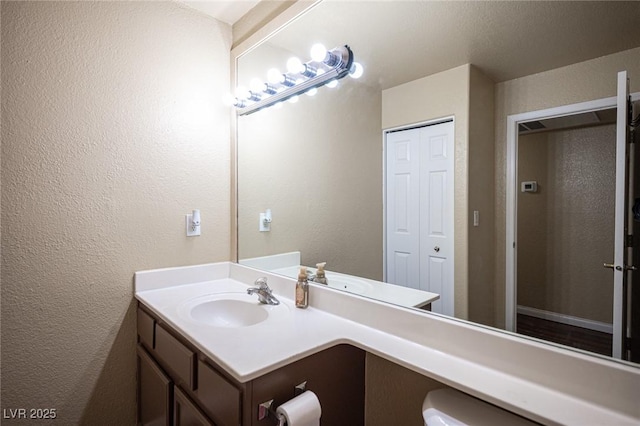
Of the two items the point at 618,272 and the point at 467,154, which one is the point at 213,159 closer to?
the point at 467,154

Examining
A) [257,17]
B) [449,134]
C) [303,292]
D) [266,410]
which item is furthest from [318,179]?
[266,410]

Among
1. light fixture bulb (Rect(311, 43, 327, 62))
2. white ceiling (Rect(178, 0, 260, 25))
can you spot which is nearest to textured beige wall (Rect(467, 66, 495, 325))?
light fixture bulb (Rect(311, 43, 327, 62))

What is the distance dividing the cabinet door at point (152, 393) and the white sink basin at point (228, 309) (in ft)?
0.89

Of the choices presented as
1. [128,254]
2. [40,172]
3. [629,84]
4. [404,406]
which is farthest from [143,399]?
[629,84]

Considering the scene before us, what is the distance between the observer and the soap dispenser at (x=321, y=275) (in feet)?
4.93

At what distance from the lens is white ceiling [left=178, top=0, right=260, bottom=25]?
1.74 m

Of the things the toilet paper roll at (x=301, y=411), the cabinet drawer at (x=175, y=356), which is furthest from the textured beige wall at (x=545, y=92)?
the cabinet drawer at (x=175, y=356)

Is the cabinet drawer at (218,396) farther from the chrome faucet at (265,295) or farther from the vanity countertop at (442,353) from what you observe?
the chrome faucet at (265,295)

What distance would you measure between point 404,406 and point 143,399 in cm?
128

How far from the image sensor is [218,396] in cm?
97

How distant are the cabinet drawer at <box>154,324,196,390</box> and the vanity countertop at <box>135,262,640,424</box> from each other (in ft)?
0.24

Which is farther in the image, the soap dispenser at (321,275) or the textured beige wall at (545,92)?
the soap dispenser at (321,275)

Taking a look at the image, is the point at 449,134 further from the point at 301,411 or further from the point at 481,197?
the point at 301,411

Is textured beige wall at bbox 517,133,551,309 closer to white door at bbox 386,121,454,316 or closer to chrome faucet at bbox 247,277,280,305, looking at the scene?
white door at bbox 386,121,454,316
